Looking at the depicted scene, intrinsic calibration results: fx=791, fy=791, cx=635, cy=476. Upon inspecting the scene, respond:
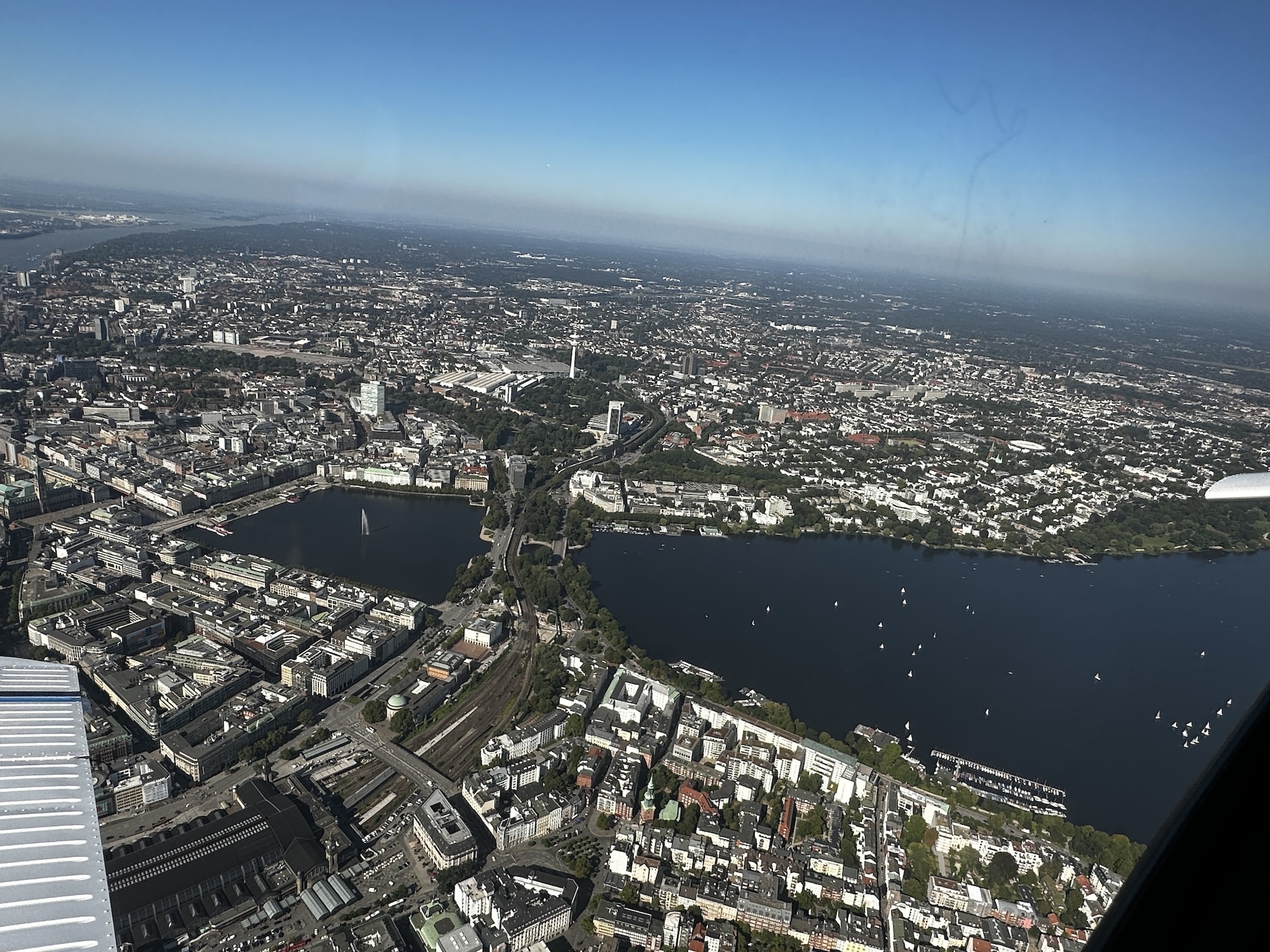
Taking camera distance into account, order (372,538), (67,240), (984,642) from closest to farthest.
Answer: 1. (984,642)
2. (372,538)
3. (67,240)

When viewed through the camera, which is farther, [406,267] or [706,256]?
[706,256]

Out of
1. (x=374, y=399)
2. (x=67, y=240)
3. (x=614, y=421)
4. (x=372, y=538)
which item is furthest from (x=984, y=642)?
(x=67, y=240)

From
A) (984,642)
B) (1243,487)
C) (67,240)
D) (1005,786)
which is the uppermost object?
(1243,487)

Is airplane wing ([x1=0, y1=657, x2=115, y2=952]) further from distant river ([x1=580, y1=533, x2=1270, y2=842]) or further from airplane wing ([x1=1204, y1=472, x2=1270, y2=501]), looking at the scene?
distant river ([x1=580, y1=533, x2=1270, y2=842])

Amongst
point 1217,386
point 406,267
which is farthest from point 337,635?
point 406,267

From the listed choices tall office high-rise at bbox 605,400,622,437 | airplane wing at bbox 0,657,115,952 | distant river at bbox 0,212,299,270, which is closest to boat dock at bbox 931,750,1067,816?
airplane wing at bbox 0,657,115,952

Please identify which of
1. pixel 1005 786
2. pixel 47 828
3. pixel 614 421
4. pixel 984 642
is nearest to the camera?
pixel 47 828

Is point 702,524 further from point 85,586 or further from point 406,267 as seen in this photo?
point 406,267

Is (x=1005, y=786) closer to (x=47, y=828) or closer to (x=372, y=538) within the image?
(x=47, y=828)
